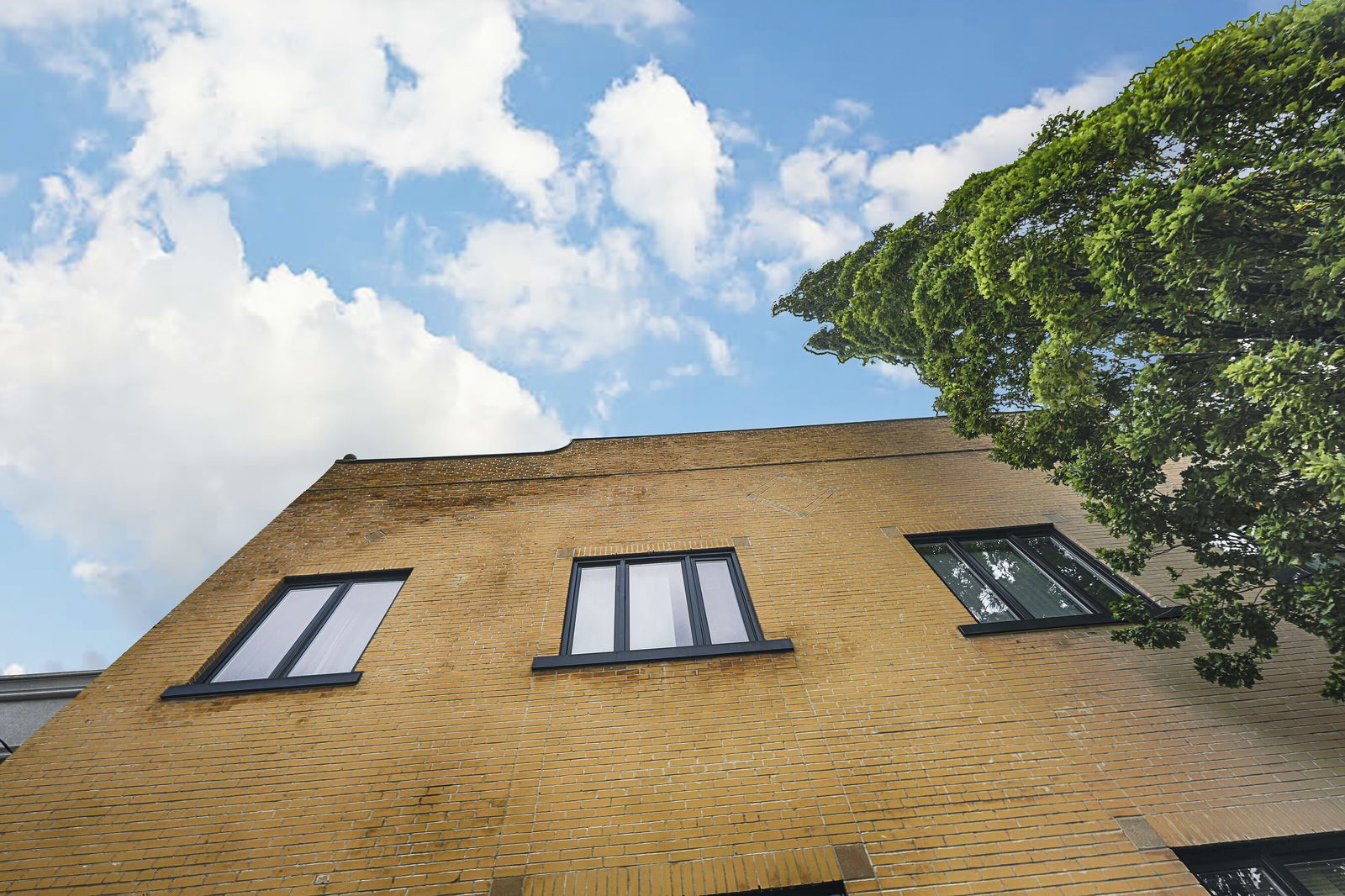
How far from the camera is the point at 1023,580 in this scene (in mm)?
7270

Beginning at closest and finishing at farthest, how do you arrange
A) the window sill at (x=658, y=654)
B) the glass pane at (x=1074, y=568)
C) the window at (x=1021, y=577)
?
1. the window sill at (x=658, y=654)
2. the window at (x=1021, y=577)
3. the glass pane at (x=1074, y=568)

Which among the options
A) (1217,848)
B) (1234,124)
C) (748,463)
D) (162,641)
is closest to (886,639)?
(1217,848)

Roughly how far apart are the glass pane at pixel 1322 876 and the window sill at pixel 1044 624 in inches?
93.4

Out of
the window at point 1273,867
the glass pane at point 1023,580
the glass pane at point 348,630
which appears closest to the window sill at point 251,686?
the glass pane at point 348,630

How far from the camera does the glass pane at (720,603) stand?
640cm

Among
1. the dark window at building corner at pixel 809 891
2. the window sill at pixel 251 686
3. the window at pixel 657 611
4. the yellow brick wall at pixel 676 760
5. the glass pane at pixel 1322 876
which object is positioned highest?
the window at pixel 657 611

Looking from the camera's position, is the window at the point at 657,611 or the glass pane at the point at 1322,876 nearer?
the glass pane at the point at 1322,876

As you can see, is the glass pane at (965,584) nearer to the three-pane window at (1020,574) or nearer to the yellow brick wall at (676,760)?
the three-pane window at (1020,574)

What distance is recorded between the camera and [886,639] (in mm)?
6148

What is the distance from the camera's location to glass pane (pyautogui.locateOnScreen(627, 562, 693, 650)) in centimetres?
634

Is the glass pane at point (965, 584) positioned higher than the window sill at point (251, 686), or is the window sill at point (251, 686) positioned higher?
the glass pane at point (965, 584)

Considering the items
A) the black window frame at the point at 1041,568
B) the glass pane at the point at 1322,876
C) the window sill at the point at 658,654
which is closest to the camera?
the glass pane at the point at 1322,876

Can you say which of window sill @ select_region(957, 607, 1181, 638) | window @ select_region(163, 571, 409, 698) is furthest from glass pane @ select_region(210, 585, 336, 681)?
window sill @ select_region(957, 607, 1181, 638)

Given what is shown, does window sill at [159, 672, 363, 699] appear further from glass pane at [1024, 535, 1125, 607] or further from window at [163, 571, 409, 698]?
glass pane at [1024, 535, 1125, 607]
